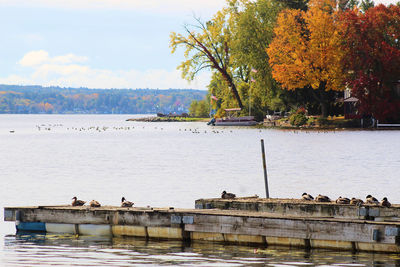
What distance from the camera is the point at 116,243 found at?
74.1ft

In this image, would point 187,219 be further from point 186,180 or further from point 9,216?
point 186,180

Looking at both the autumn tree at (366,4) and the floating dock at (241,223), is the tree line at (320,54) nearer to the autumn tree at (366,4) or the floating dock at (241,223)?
the autumn tree at (366,4)

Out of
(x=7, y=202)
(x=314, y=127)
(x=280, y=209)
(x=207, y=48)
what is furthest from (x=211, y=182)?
(x=207, y=48)

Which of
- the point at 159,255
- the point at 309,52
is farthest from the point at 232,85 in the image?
the point at 159,255

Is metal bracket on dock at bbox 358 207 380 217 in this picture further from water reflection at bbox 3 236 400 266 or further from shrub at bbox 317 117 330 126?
shrub at bbox 317 117 330 126

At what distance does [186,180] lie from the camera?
43844mm

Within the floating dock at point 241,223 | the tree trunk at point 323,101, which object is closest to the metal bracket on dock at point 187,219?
the floating dock at point 241,223

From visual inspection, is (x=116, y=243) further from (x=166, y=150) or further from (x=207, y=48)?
(x=207, y=48)

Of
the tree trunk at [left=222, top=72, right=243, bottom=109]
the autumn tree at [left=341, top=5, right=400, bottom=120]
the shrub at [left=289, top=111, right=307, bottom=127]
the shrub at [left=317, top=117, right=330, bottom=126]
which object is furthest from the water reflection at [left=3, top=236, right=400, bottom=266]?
the tree trunk at [left=222, top=72, right=243, bottom=109]

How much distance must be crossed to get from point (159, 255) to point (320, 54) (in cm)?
8361

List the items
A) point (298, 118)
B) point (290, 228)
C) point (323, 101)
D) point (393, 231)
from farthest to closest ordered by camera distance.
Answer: point (298, 118), point (323, 101), point (290, 228), point (393, 231)

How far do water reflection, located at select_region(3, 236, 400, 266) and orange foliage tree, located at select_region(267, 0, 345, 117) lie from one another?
80.7 m

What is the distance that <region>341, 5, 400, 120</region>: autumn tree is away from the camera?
325 feet

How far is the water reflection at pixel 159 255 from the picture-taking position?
64.6 ft
